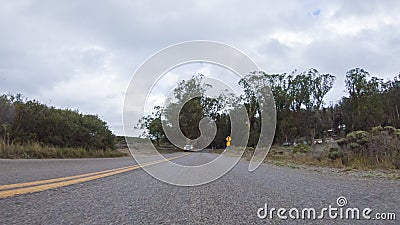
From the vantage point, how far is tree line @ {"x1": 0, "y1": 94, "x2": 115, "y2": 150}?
12.8m

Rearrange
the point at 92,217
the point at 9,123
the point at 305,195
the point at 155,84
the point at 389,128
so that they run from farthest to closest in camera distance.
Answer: the point at 9,123 → the point at 389,128 → the point at 155,84 → the point at 305,195 → the point at 92,217

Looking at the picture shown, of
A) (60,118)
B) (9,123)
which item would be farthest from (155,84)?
(60,118)

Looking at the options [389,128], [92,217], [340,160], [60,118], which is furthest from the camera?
[60,118]

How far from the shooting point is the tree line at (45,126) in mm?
12836

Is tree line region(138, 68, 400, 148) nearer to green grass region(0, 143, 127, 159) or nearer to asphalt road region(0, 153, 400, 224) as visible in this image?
green grass region(0, 143, 127, 159)

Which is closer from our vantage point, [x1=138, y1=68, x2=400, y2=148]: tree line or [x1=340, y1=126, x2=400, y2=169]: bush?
[x1=340, y1=126, x2=400, y2=169]: bush

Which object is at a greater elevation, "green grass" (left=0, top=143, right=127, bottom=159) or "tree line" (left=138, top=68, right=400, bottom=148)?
"tree line" (left=138, top=68, right=400, bottom=148)

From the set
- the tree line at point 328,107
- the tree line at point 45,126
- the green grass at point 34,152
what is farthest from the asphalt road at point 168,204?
the tree line at point 328,107

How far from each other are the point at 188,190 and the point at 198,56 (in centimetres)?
317

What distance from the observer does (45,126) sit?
14.4m

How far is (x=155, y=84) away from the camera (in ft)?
20.2

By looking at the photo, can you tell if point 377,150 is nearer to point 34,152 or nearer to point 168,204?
point 168,204

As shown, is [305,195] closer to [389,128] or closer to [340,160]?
Result: [340,160]

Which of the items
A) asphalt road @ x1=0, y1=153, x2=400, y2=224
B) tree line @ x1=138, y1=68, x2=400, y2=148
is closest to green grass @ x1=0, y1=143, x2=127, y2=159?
asphalt road @ x1=0, y1=153, x2=400, y2=224
